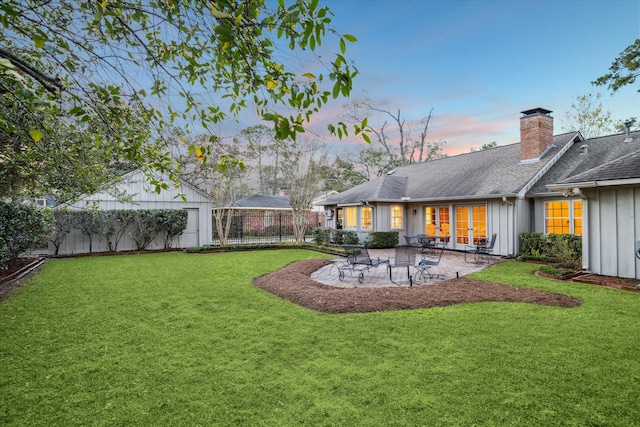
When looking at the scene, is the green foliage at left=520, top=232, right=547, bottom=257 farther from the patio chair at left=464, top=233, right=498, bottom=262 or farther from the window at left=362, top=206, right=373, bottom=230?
the window at left=362, top=206, right=373, bottom=230

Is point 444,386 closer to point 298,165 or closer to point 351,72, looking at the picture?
point 351,72

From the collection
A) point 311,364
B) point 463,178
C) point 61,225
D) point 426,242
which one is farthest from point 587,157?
point 61,225

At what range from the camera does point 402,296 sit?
6.45 m

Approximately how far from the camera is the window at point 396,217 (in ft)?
55.7

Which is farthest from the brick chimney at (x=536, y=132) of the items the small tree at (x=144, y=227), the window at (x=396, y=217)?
the small tree at (x=144, y=227)

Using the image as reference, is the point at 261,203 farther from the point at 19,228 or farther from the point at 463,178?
the point at 19,228

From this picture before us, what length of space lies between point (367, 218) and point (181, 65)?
1492cm

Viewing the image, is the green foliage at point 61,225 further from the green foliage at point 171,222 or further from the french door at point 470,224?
the french door at point 470,224

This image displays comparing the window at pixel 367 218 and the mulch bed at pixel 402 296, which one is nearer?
the mulch bed at pixel 402 296

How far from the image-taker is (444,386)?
3.09 m

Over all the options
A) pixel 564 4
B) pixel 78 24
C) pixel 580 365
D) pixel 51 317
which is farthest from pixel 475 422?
pixel 564 4

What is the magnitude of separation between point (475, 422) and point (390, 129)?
32.8m

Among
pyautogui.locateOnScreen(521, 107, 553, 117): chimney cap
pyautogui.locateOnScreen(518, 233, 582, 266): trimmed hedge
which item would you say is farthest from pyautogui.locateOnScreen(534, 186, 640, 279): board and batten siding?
pyautogui.locateOnScreen(521, 107, 553, 117): chimney cap

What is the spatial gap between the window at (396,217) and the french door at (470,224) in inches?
129
